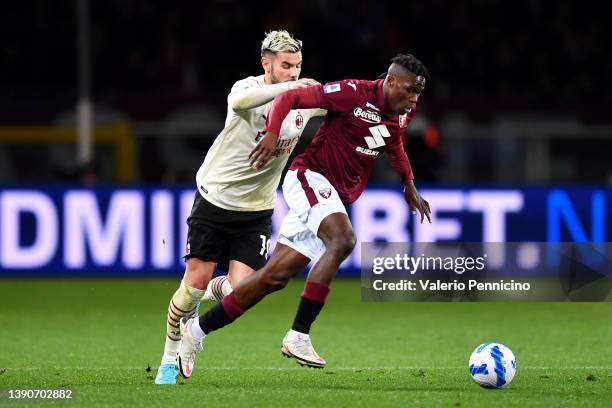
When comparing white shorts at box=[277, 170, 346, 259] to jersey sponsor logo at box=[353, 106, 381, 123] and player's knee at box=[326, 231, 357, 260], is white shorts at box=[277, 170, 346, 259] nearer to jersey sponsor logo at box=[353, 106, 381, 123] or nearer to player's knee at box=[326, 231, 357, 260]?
player's knee at box=[326, 231, 357, 260]

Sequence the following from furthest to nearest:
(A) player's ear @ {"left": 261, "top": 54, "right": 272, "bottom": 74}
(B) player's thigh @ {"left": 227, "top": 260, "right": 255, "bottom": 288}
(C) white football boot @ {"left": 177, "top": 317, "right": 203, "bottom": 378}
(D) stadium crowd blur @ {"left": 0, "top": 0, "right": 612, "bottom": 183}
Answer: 1. (D) stadium crowd blur @ {"left": 0, "top": 0, "right": 612, "bottom": 183}
2. (B) player's thigh @ {"left": 227, "top": 260, "right": 255, "bottom": 288}
3. (A) player's ear @ {"left": 261, "top": 54, "right": 272, "bottom": 74}
4. (C) white football boot @ {"left": 177, "top": 317, "right": 203, "bottom": 378}

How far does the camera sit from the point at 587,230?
566 inches

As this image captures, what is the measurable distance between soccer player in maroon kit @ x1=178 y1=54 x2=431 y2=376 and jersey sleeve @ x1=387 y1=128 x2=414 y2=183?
0.27 ft

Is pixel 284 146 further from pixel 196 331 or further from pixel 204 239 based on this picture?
pixel 196 331

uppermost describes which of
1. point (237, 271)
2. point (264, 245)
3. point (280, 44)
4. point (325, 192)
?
point (280, 44)

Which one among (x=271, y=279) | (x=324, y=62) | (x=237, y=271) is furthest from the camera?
(x=324, y=62)

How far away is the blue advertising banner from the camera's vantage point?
14281mm

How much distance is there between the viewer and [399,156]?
7574 mm

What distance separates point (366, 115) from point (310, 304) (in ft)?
3.70

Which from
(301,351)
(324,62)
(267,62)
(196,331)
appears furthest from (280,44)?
A: (324,62)

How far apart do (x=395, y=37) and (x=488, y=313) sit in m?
7.77

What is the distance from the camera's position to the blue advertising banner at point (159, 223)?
14.3 metres

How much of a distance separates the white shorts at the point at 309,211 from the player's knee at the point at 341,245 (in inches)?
6.2

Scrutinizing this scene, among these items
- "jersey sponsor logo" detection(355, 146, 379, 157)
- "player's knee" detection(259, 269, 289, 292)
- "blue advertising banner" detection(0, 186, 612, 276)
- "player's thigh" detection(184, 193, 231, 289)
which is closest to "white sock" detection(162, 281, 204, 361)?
"player's thigh" detection(184, 193, 231, 289)
